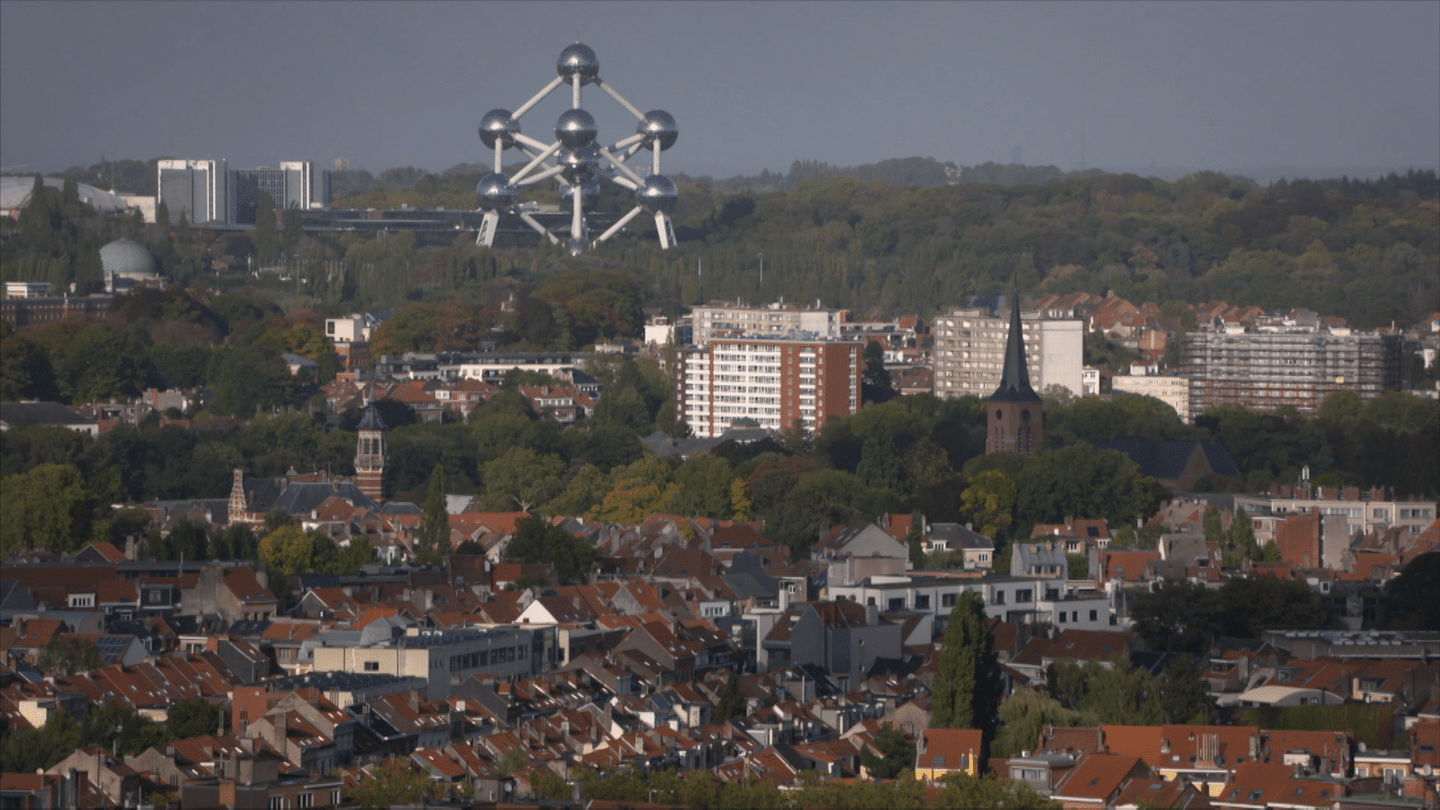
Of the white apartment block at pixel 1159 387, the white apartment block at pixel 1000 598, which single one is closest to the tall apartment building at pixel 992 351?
the white apartment block at pixel 1159 387

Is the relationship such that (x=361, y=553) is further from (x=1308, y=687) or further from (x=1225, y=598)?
(x=1308, y=687)

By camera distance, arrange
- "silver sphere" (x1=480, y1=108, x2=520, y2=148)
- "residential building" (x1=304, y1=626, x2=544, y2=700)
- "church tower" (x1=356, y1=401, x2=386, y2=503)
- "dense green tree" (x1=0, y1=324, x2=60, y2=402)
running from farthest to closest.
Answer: "silver sphere" (x1=480, y1=108, x2=520, y2=148), "dense green tree" (x1=0, y1=324, x2=60, y2=402), "church tower" (x1=356, y1=401, x2=386, y2=503), "residential building" (x1=304, y1=626, x2=544, y2=700)

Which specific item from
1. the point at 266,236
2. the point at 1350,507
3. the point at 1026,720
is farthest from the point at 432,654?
the point at 266,236

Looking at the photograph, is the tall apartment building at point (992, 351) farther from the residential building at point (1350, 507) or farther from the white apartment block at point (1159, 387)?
the residential building at point (1350, 507)

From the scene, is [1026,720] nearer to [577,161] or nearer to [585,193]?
[577,161]

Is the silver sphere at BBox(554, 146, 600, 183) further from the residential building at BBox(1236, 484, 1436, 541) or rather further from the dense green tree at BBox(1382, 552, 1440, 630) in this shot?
the dense green tree at BBox(1382, 552, 1440, 630)

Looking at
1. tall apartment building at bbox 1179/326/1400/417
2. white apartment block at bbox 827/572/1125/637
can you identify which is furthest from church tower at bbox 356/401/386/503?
tall apartment building at bbox 1179/326/1400/417
